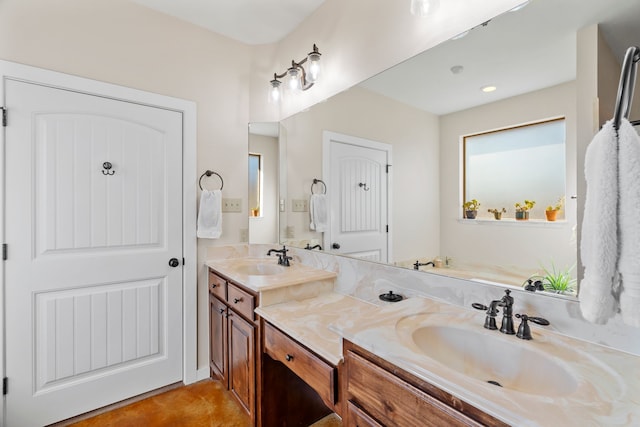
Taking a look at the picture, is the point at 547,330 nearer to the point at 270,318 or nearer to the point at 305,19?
the point at 270,318

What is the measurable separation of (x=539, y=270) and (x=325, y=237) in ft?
3.77

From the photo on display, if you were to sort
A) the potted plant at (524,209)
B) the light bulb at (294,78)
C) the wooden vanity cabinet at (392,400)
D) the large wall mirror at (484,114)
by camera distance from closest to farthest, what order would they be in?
the wooden vanity cabinet at (392,400), the large wall mirror at (484,114), the potted plant at (524,209), the light bulb at (294,78)

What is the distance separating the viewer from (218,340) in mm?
2035

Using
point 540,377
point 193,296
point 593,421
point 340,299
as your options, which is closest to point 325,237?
point 340,299

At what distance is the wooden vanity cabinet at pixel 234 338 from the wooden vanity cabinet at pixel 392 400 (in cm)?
72

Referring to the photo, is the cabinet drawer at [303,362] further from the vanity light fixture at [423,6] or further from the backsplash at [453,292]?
the vanity light fixture at [423,6]

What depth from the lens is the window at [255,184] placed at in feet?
7.93

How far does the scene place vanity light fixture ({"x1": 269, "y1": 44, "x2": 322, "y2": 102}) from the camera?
74.8 inches

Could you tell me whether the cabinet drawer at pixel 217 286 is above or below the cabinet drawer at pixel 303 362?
above

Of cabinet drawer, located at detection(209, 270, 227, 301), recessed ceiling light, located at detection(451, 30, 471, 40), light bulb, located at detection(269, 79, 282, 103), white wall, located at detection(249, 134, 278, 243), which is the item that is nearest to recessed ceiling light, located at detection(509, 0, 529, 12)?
recessed ceiling light, located at detection(451, 30, 471, 40)

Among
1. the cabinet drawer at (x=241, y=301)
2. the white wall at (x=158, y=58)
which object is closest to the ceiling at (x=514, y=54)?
the cabinet drawer at (x=241, y=301)

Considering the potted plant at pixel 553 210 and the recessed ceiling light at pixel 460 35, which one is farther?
the recessed ceiling light at pixel 460 35

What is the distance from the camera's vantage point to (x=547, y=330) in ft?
3.23

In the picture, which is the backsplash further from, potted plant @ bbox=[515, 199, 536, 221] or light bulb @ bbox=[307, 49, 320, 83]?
light bulb @ bbox=[307, 49, 320, 83]
